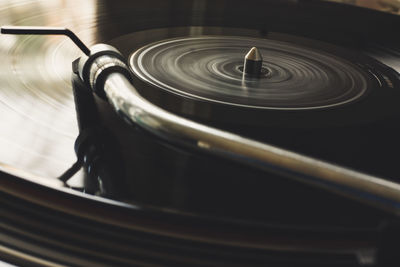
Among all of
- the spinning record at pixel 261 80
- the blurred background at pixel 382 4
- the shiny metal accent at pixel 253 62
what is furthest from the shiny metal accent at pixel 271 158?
the blurred background at pixel 382 4

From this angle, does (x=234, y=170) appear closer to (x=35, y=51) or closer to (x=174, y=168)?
(x=174, y=168)

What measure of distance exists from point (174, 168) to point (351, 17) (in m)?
0.86

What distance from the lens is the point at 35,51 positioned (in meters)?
0.67

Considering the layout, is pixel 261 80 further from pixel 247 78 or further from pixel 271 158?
pixel 271 158

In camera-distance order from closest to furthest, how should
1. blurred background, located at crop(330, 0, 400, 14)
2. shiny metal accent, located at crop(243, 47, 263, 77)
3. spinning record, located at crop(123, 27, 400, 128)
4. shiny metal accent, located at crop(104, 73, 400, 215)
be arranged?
1. shiny metal accent, located at crop(104, 73, 400, 215)
2. spinning record, located at crop(123, 27, 400, 128)
3. shiny metal accent, located at crop(243, 47, 263, 77)
4. blurred background, located at crop(330, 0, 400, 14)

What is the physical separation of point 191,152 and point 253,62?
0.36m

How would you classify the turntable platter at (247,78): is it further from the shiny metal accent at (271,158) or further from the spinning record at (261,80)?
the shiny metal accent at (271,158)

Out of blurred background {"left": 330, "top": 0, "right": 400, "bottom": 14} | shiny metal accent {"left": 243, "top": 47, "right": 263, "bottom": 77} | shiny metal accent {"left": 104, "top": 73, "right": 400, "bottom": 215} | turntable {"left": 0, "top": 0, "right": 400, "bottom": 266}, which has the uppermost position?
blurred background {"left": 330, "top": 0, "right": 400, "bottom": 14}

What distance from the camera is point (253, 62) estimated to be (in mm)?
674

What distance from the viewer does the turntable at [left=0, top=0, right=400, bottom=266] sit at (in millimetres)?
324

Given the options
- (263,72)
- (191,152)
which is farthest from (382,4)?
(191,152)

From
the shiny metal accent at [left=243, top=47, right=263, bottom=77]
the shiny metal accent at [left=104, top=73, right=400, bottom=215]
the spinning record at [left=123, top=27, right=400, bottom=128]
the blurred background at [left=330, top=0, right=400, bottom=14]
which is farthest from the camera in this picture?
the blurred background at [left=330, top=0, right=400, bottom=14]

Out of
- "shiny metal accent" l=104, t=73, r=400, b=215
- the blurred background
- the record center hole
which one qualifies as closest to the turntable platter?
the record center hole

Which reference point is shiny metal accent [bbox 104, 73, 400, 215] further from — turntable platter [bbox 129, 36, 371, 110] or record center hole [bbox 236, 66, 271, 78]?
record center hole [bbox 236, 66, 271, 78]
